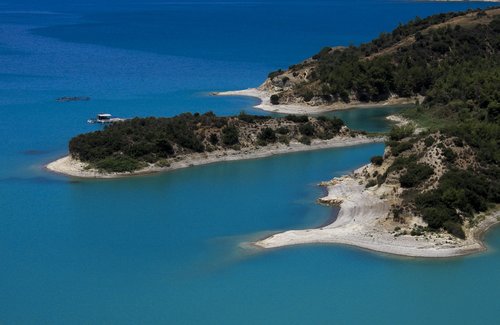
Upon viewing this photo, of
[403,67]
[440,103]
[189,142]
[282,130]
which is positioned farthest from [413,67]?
[189,142]

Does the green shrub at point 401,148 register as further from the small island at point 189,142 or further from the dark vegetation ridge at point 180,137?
the dark vegetation ridge at point 180,137

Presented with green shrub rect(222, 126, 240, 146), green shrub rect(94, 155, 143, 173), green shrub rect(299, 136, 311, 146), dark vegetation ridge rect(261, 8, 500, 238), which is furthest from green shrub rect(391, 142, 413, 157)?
green shrub rect(94, 155, 143, 173)

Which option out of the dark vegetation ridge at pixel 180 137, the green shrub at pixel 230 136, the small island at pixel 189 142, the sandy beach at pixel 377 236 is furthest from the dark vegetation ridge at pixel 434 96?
the green shrub at pixel 230 136

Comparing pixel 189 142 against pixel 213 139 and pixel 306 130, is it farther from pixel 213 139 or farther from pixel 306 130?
pixel 306 130

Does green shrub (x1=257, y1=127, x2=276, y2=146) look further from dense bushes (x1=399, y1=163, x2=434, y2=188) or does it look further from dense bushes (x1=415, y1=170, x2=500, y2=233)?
dense bushes (x1=415, y1=170, x2=500, y2=233)

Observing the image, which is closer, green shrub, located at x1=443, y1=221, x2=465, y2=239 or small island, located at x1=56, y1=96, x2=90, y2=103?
green shrub, located at x1=443, y1=221, x2=465, y2=239

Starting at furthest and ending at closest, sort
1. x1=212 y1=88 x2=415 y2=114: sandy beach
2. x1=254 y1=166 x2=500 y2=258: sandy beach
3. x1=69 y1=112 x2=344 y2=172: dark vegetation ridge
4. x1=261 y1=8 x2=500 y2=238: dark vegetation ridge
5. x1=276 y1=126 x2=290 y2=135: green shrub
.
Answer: x1=212 y1=88 x2=415 y2=114: sandy beach, x1=276 y1=126 x2=290 y2=135: green shrub, x1=69 y1=112 x2=344 y2=172: dark vegetation ridge, x1=261 y1=8 x2=500 y2=238: dark vegetation ridge, x1=254 y1=166 x2=500 y2=258: sandy beach
